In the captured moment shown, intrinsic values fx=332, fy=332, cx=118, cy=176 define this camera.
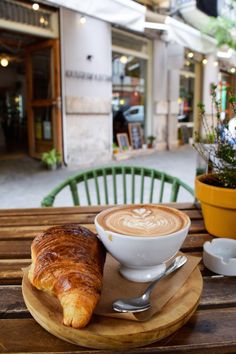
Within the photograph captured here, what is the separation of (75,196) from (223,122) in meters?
0.92

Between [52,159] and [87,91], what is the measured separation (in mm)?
1476

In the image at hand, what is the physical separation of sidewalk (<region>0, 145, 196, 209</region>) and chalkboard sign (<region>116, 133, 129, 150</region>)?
0.39m

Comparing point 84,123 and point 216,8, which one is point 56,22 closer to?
point 84,123

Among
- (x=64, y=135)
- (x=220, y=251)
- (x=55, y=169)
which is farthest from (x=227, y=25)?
(x=220, y=251)

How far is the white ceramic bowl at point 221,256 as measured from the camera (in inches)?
28.9

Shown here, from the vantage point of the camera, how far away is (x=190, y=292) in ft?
1.99

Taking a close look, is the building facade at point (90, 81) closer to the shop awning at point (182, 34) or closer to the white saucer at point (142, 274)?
the shop awning at point (182, 34)

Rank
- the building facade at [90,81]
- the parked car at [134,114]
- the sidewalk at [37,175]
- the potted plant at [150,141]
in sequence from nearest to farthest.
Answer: the sidewalk at [37,175] < the building facade at [90,81] < the parked car at [134,114] < the potted plant at [150,141]

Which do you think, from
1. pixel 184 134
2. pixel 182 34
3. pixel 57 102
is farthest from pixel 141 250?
pixel 184 134

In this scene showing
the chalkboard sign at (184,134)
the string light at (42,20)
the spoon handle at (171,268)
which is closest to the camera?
the spoon handle at (171,268)

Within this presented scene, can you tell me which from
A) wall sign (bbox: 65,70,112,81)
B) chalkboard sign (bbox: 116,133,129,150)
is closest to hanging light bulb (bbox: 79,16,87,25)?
wall sign (bbox: 65,70,112,81)

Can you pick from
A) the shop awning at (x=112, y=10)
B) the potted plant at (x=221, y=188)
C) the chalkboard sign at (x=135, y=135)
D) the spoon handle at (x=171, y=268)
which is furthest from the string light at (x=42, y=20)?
the spoon handle at (x=171, y=268)

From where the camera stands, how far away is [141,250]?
0.60m

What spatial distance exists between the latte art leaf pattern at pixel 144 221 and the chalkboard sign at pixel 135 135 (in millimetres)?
6908
